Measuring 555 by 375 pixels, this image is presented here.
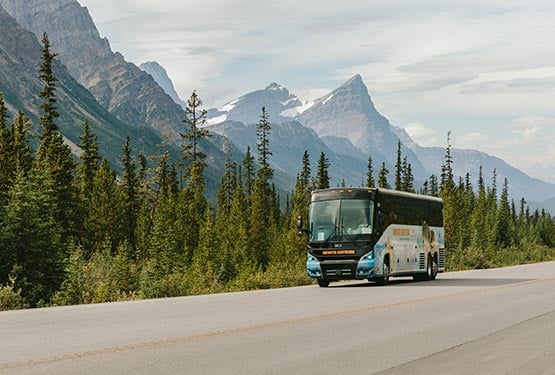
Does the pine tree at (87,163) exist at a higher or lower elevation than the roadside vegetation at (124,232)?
higher

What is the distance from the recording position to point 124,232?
7169 cm

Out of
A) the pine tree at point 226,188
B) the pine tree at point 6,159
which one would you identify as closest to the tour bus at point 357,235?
the pine tree at point 6,159

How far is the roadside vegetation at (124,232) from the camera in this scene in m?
27.5

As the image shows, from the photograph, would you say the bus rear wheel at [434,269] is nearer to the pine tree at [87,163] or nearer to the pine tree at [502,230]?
the pine tree at [87,163]

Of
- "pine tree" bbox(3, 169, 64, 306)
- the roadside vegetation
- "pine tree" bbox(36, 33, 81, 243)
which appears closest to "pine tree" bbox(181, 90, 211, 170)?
the roadside vegetation

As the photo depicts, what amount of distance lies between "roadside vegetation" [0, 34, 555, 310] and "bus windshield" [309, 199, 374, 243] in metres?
2.93

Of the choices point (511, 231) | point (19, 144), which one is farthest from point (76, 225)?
point (511, 231)

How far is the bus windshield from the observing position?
27.3 metres

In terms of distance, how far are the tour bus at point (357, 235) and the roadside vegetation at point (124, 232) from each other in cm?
277

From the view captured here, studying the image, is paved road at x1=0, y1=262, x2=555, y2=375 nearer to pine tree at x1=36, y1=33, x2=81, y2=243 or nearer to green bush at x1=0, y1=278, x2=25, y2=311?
green bush at x1=0, y1=278, x2=25, y2=311

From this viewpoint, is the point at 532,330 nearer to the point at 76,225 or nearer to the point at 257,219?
the point at 76,225

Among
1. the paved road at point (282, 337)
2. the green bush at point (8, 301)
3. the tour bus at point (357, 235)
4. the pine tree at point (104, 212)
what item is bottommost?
the paved road at point (282, 337)

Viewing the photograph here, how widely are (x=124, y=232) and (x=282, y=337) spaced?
61.0 m

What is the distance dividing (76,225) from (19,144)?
24.4ft
